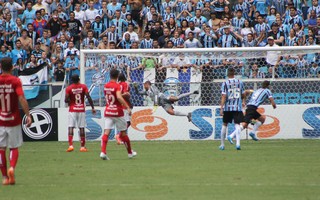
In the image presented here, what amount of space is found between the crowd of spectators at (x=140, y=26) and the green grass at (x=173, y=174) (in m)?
8.73

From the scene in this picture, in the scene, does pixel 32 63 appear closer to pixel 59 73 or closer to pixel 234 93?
pixel 59 73

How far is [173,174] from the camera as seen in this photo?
1420 cm

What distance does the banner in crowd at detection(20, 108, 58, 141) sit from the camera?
2605 cm

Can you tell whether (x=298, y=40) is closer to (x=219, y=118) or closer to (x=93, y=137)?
(x=219, y=118)

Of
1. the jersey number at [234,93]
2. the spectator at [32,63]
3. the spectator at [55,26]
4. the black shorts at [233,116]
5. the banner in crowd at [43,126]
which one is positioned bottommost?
the banner in crowd at [43,126]

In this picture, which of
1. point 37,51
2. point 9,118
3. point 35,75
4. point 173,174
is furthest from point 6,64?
point 37,51

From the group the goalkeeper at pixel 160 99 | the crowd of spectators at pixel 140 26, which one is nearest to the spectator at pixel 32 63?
the crowd of spectators at pixel 140 26

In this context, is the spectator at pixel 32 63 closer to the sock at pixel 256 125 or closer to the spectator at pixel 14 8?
the spectator at pixel 14 8

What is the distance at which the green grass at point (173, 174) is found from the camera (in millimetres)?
11594

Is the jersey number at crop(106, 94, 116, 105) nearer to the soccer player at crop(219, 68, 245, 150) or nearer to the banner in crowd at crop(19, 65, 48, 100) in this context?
the soccer player at crop(219, 68, 245, 150)

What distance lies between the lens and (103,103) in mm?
26016

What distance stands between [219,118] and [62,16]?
33.9ft

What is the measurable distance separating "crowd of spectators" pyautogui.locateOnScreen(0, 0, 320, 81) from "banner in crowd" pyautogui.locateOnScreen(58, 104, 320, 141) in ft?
10.8

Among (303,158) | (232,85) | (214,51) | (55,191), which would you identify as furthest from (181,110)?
(55,191)
